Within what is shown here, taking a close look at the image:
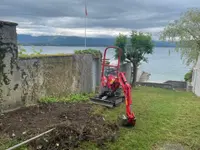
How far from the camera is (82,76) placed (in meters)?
6.85

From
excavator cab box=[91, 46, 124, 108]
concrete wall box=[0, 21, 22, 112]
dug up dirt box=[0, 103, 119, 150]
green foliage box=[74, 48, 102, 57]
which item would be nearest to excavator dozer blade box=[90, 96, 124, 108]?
excavator cab box=[91, 46, 124, 108]

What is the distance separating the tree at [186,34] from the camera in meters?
13.9

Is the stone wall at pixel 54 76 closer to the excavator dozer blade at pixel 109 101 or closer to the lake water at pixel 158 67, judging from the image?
the lake water at pixel 158 67

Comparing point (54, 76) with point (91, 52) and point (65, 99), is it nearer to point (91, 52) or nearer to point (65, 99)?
point (65, 99)

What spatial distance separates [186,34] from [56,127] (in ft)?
44.3

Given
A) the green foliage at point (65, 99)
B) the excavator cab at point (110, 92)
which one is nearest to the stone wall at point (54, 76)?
the green foliage at point (65, 99)

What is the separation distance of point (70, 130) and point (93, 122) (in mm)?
746

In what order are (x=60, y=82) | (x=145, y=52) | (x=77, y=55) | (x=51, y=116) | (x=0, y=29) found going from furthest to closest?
(x=145, y=52) → (x=77, y=55) → (x=60, y=82) → (x=51, y=116) → (x=0, y=29)

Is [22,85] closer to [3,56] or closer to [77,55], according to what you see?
[3,56]

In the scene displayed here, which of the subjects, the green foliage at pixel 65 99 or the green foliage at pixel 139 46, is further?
the green foliage at pixel 139 46

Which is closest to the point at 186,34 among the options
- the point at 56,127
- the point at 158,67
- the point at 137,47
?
the point at 137,47

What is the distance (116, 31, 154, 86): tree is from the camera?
12.1m

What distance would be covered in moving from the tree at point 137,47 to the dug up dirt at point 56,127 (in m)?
8.10

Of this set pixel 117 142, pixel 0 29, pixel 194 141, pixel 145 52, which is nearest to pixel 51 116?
pixel 117 142
